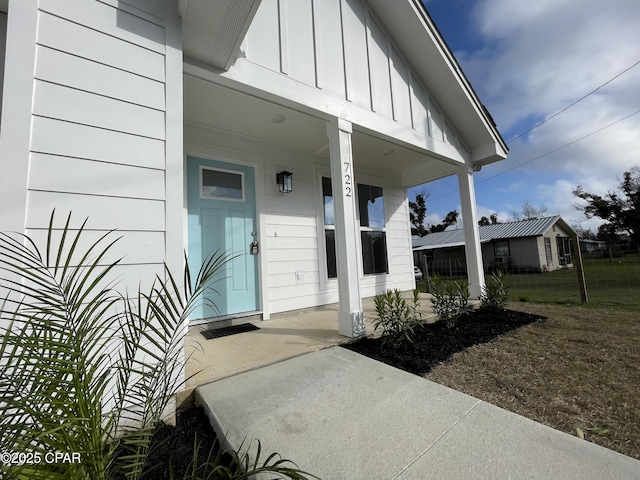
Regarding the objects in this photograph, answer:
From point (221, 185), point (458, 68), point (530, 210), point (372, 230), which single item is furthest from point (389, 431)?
point (530, 210)

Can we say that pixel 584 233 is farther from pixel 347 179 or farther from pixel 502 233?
pixel 347 179

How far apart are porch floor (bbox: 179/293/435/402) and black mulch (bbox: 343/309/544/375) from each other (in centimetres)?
26

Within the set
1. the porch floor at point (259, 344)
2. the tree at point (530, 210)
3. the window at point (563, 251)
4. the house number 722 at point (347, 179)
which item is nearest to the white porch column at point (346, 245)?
the house number 722 at point (347, 179)

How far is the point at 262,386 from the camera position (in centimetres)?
170

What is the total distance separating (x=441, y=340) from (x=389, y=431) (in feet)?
5.26

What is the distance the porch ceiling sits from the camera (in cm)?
262

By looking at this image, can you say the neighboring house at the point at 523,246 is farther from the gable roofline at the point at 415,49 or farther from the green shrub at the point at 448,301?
the green shrub at the point at 448,301

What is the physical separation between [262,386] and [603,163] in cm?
2674

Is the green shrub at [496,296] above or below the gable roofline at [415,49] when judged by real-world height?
below

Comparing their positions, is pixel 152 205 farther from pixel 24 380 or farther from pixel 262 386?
pixel 262 386

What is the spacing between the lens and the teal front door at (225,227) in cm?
311

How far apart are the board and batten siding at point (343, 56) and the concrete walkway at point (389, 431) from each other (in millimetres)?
2636

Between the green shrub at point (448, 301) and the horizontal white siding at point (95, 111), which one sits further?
the green shrub at point (448, 301)

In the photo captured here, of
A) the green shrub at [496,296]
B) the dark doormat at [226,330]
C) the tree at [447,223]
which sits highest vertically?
the tree at [447,223]
